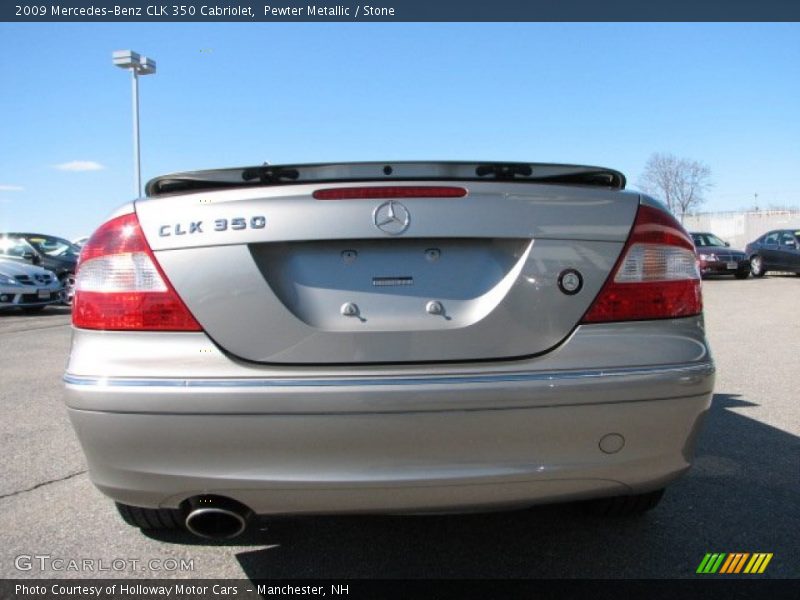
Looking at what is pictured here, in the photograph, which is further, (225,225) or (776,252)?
(776,252)

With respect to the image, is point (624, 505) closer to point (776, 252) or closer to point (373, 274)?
point (373, 274)

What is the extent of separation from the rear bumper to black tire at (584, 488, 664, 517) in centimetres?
73

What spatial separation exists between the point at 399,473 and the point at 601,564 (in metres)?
1.07

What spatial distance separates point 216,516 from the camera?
6.53 feet

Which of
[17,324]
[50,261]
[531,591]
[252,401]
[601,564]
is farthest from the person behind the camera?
[50,261]

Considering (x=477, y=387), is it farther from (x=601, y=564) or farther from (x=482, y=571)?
(x=601, y=564)

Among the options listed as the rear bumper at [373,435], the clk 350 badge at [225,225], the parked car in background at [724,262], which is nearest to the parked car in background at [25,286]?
the rear bumper at [373,435]

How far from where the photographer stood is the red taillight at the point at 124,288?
6.41 ft

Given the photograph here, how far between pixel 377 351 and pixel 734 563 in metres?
1.65

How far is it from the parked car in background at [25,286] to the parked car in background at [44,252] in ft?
2.06

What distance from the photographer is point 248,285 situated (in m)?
1.93

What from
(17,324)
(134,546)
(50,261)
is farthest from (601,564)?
(50,261)

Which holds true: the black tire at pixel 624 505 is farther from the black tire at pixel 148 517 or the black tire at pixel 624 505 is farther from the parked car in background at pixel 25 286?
the parked car in background at pixel 25 286

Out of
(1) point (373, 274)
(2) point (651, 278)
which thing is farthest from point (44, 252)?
(2) point (651, 278)
